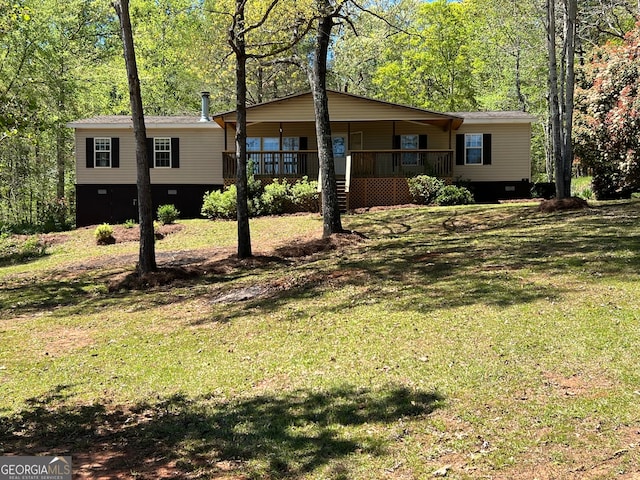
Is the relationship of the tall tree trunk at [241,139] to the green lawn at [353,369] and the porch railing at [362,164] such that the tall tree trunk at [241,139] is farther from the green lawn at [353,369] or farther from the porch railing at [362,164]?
the porch railing at [362,164]

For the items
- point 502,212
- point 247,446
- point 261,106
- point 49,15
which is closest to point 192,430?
point 247,446

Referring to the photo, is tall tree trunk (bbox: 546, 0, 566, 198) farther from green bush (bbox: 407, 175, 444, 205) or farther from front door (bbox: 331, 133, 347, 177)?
front door (bbox: 331, 133, 347, 177)

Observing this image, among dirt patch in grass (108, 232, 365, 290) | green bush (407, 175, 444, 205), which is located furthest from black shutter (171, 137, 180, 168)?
dirt patch in grass (108, 232, 365, 290)

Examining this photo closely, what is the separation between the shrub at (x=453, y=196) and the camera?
20922mm

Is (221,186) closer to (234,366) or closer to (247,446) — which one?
(234,366)

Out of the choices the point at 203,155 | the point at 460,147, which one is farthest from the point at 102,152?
the point at 460,147

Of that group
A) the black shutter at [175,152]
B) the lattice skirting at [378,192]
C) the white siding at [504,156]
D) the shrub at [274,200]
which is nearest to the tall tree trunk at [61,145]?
the black shutter at [175,152]

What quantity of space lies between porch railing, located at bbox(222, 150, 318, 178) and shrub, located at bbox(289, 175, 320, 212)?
183 cm

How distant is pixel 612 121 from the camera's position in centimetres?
1616

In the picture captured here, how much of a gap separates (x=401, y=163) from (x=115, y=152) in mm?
11792

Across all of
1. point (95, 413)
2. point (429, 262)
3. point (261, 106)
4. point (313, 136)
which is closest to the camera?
point (95, 413)

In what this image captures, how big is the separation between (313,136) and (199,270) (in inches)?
556

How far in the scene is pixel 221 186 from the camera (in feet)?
79.9
